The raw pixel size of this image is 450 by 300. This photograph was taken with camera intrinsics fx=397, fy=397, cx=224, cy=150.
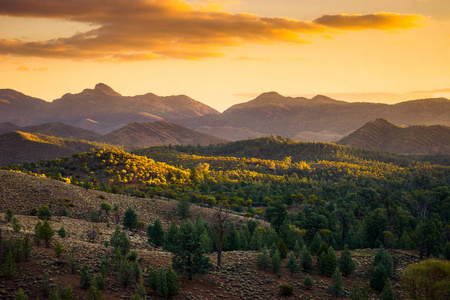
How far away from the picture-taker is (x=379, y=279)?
4831 centimetres

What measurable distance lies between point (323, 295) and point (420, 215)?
7600 cm

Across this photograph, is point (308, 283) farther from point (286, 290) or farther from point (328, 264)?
point (328, 264)

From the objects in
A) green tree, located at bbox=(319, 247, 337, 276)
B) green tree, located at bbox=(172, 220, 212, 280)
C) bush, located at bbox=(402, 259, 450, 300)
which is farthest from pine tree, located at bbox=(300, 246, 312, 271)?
green tree, located at bbox=(172, 220, 212, 280)

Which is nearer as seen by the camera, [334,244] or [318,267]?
[318,267]

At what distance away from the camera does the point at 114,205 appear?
79.4m

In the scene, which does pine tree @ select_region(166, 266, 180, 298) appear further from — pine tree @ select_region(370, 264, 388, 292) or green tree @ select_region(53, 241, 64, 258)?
pine tree @ select_region(370, 264, 388, 292)

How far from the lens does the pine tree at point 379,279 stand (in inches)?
1902

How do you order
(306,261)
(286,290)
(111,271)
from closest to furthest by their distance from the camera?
(111,271) → (286,290) → (306,261)

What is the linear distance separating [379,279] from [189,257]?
23.7 m

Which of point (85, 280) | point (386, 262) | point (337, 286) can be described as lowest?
point (337, 286)

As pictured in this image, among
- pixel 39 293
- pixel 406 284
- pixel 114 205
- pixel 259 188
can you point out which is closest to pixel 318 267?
pixel 406 284

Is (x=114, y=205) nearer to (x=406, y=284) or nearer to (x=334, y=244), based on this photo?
(x=334, y=244)

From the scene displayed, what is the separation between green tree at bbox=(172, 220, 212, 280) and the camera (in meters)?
42.1

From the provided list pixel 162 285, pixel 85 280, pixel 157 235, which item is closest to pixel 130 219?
pixel 157 235
